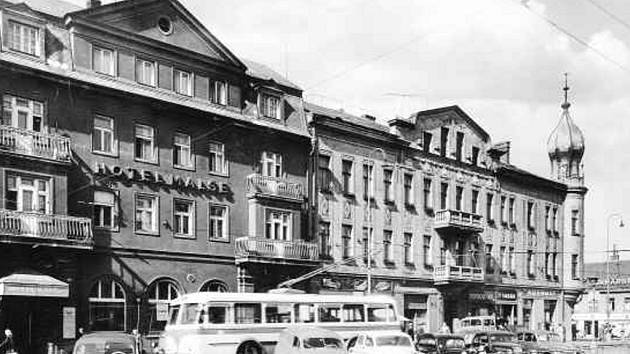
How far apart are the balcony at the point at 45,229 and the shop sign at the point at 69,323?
2.46 m

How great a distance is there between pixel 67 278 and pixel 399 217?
20.8 meters

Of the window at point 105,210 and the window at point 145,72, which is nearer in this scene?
the window at point 105,210

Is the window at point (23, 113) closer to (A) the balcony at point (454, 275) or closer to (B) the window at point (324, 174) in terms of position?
(B) the window at point (324, 174)

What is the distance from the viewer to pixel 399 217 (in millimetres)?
43594

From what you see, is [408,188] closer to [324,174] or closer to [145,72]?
[324,174]

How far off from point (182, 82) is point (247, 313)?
1205 cm

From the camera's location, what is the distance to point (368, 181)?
41.9 meters

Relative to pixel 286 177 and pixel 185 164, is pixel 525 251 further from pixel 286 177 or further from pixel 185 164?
pixel 185 164

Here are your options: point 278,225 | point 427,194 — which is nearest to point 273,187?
point 278,225

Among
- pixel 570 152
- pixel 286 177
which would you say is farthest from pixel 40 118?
pixel 570 152

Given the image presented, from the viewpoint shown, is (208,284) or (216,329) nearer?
(216,329)

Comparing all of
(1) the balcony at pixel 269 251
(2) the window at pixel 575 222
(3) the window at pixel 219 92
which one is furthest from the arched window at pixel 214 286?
(2) the window at pixel 575 222

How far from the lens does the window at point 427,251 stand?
45.3m

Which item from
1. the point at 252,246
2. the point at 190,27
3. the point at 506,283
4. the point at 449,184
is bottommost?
the point at 506,283
